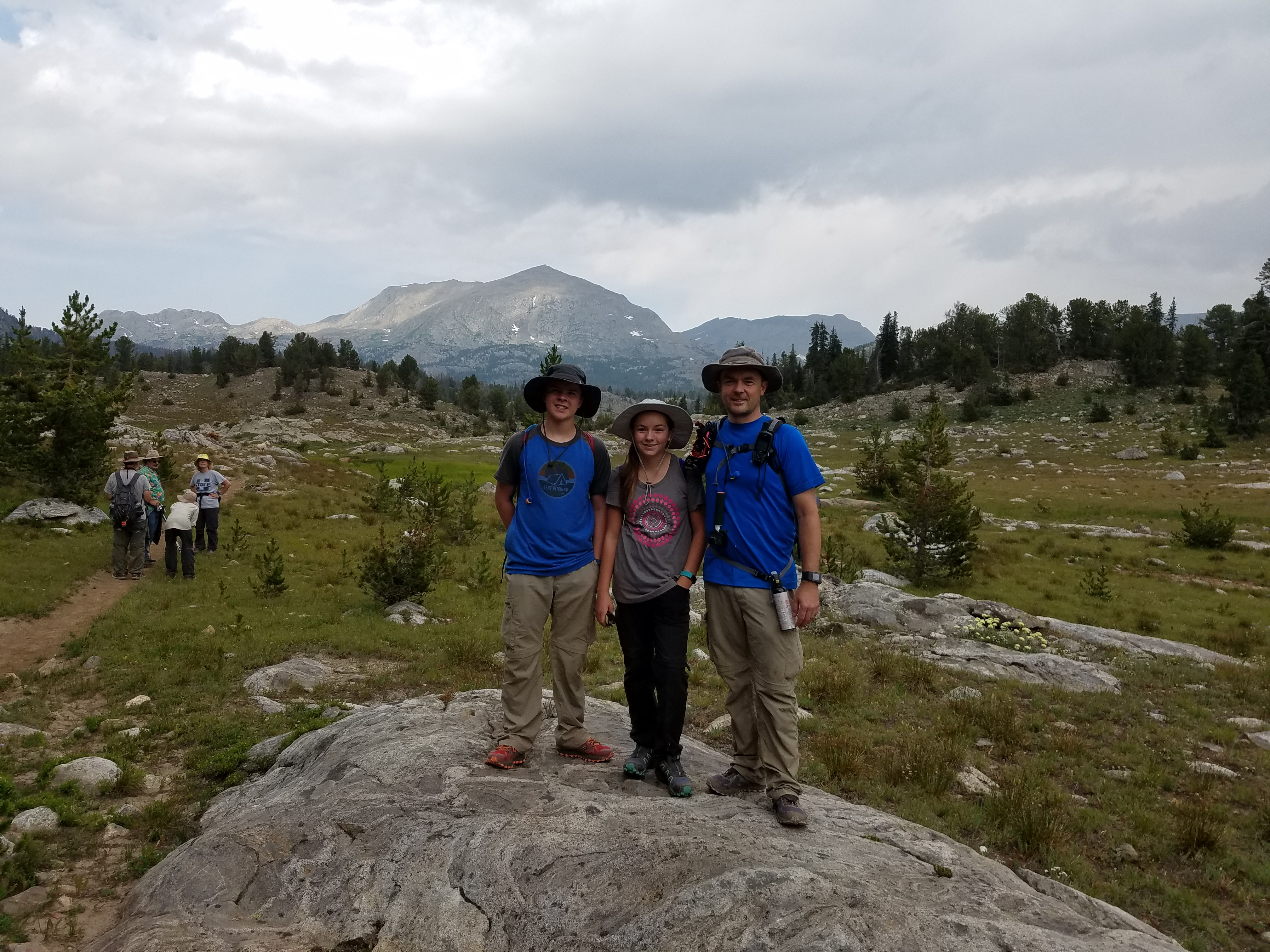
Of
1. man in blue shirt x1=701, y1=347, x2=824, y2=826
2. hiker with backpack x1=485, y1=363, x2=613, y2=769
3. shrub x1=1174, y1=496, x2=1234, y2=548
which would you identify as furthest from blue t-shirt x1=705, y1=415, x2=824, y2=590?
shrub x1=1174, y1=496, x2=1234, y2=548

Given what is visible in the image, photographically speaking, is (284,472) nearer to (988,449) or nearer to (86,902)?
(86,902)

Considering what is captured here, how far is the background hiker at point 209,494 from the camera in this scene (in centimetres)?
1811

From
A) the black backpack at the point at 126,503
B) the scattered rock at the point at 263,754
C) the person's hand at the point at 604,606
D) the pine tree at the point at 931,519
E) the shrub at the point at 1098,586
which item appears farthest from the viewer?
the pine tree at the point at 931,519

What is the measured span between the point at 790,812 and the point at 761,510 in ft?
7.00

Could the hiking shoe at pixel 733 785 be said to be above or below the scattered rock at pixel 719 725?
above

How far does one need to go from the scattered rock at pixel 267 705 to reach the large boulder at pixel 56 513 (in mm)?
14575

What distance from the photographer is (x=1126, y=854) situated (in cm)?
654

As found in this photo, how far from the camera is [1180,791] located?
8008 mm

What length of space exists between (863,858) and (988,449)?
6211 cm

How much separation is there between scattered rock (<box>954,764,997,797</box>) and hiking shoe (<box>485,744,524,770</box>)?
493 centimetres

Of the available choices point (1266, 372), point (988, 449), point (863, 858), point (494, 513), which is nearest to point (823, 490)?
point (494, 513)

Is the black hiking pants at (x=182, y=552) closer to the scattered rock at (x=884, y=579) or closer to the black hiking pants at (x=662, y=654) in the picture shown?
the black hiking pants at (x=662, y=654)

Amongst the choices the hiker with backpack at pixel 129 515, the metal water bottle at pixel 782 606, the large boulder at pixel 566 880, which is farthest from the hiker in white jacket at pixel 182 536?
the metal water bottle at pixel 782 606

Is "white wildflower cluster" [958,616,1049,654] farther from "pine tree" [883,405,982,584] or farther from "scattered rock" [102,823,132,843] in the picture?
"scattered rock" [102,823,132,843]
